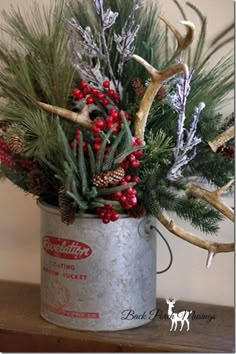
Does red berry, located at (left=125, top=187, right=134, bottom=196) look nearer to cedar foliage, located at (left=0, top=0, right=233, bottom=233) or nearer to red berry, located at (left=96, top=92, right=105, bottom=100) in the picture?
cedar foliage, located at (left=0, top=0, right=233, bottom=233)

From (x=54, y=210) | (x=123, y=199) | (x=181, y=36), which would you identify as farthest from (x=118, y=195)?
(x=181, y=36)

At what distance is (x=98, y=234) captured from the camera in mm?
847

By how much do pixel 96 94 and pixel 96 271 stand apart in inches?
9.6

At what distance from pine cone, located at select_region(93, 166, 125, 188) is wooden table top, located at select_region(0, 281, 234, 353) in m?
0.23

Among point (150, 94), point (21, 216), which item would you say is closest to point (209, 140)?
point (150, 94)

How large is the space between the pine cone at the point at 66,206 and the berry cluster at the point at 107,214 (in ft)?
0.12

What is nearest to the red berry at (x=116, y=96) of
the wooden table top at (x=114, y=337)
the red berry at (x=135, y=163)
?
the red berry at (x=135, y=163)

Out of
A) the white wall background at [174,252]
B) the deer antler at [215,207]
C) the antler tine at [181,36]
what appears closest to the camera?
the antler tine at [181,36]

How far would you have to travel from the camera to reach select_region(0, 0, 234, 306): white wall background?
1.00 meters

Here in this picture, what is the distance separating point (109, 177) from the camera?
0.79 meters

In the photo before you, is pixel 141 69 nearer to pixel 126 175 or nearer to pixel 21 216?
pixel 126 175

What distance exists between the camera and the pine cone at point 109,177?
790mm

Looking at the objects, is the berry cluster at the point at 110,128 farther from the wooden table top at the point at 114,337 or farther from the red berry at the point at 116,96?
the wooden table top at the point at 114,337

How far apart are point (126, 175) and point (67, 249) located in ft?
0.45
